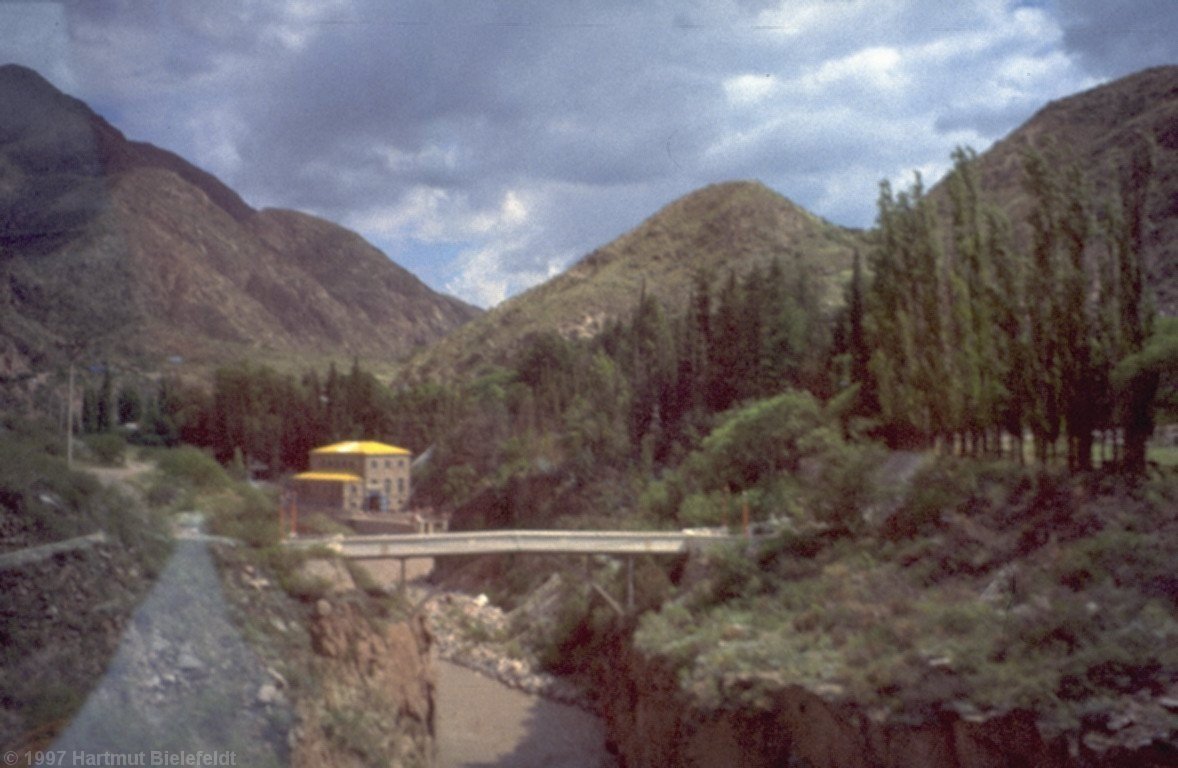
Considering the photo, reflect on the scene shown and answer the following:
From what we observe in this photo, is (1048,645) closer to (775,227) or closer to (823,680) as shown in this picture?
(823,680)

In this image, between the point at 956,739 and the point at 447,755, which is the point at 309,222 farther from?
the point at 956,739

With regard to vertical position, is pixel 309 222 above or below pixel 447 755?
above

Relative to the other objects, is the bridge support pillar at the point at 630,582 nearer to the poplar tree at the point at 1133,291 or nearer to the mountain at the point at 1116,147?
the poplar tree at the point at 1133,291

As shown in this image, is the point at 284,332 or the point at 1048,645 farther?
the point at 284,332

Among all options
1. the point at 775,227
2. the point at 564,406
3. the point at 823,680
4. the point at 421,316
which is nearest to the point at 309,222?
the point at 421,316

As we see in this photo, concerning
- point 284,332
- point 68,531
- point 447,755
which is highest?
point 284,332

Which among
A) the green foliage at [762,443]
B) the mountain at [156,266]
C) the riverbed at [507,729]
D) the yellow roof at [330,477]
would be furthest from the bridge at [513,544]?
the yellow roof at [330,477]

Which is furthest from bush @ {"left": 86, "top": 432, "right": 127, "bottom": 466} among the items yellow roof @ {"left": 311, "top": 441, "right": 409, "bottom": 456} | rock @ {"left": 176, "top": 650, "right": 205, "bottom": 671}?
yellow roof @ {"left": 311, "top": 441, "right": 409, "bottom": 456}

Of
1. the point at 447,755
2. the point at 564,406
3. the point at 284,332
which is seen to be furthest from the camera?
the point at 284,332

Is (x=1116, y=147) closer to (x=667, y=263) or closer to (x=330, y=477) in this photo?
(x=330, y=477)

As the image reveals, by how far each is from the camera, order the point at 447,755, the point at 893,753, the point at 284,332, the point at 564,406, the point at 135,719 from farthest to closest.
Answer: the point at 284,332 → the point at 564,406 → the point at 447,755 → the point at 893,753 → the point at 135,719
